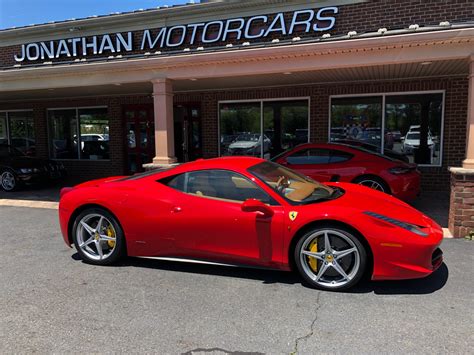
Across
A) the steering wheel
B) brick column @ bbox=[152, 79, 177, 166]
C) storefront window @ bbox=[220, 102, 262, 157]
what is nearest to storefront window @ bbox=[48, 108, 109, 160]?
storefront window @ bbox=[220, 102, 262, 157]

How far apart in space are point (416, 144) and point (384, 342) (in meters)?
7.90

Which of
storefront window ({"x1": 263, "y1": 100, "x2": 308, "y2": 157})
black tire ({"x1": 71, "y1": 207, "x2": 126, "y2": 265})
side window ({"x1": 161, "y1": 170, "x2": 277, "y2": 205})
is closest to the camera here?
side window ({"x1": 161, "y1": 170, "x2": 277, "y2": 205})

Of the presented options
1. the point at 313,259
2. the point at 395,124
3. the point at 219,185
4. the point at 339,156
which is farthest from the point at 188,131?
the point at 313,259

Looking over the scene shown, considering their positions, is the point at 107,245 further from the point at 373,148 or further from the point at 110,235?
the point at 373,148

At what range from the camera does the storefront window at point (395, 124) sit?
31.5ft

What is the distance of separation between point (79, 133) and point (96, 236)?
31.3 ft

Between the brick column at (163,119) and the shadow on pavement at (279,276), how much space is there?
3.18 metres

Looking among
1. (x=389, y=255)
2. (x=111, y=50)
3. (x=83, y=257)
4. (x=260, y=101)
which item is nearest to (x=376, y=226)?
(x=389, y=255)

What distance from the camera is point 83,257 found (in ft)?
16.1

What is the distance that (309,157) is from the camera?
26.5ft

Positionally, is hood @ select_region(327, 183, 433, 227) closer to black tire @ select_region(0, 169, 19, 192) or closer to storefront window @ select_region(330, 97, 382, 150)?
storefront window @ select_region(330, 97, 382, 150)

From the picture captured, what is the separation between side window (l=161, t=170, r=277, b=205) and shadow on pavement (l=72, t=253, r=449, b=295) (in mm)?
872

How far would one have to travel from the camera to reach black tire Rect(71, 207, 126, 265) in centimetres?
469

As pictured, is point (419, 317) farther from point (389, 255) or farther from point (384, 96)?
point (384, 96)
